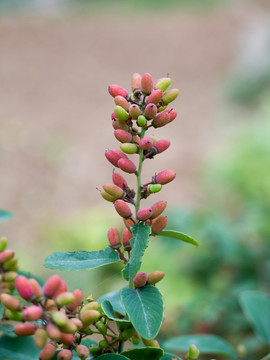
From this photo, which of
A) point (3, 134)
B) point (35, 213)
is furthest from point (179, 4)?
point (35, 213)

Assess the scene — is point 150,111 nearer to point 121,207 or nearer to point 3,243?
point 121,207

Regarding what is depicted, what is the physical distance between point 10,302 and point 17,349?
0.14 m

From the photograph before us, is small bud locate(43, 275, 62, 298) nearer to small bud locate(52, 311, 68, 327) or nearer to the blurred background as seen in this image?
small bud locate(52, 311, 68, 327)

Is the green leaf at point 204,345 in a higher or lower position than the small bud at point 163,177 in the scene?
lower

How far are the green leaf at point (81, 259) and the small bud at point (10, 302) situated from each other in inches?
2.5

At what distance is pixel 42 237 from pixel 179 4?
12333 millimetres

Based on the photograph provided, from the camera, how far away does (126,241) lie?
0.49 metres

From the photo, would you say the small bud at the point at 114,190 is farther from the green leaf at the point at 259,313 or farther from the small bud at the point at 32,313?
the green leaf at the point at 259,313

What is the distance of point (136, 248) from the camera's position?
0.45 m

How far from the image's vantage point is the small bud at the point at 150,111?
0.48 meters

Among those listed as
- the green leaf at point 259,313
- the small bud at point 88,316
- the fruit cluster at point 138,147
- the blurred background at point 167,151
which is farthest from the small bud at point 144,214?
the green leaf at point 259,313

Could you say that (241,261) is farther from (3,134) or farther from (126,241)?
(3,134)

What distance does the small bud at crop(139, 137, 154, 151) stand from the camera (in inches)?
18.6

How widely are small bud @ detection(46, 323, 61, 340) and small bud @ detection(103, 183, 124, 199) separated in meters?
0.15
